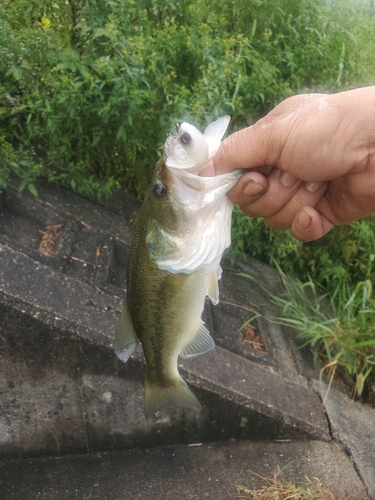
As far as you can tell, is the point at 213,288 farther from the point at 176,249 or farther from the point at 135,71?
the point at 135,71

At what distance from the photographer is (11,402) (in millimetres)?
2896

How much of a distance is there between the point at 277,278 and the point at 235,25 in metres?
2.14

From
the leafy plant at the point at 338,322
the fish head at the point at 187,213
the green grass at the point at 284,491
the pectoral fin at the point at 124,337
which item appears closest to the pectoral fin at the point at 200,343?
the pectoral fin at the point at 124,337

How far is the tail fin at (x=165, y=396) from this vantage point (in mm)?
2293

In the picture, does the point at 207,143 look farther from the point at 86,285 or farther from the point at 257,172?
the point at 86,285

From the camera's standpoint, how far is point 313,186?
2186 mm

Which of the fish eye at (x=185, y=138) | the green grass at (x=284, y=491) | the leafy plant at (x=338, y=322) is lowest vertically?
the green grass at (x=284, y=491)

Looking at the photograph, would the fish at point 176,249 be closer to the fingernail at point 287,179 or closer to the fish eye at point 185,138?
the fish eye at point 185,138

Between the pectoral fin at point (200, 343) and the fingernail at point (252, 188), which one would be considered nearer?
the fingernail at point (252, 188)

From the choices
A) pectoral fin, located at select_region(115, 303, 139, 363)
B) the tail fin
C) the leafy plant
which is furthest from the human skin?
the leafy plant

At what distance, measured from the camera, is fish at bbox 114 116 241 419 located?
68.6 inches

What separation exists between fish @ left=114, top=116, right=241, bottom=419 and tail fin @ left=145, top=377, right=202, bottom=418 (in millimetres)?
126

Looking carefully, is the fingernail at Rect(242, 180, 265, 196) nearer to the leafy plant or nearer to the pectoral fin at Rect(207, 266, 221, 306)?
the pectoral fin at Rect(207, 266, 221, 306)

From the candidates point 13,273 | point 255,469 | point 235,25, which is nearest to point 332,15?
point 235,25
